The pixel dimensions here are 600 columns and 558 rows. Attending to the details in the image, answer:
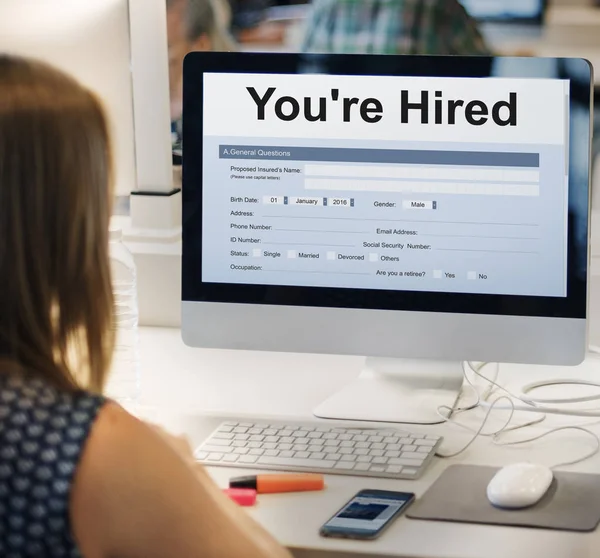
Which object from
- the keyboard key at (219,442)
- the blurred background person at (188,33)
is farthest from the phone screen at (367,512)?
the blurred background person at (188,33)

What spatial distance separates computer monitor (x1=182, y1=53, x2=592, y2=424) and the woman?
47cm

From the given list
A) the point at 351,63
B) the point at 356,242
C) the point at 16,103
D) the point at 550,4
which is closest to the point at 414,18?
the point at 550,4

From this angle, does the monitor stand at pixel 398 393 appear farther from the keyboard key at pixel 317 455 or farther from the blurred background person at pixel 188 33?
the blurred background person at pixel 188 33

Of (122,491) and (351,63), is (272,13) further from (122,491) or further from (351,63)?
(122,491)

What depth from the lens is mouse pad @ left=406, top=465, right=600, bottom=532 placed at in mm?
1063

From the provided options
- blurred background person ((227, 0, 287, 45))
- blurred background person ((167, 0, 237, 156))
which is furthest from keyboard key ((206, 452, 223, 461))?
blurred background person ((227, 0, 287, 45))

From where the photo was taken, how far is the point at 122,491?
83cm

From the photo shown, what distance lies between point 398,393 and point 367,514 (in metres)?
0.40

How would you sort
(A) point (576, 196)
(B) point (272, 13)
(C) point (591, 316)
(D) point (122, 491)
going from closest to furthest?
(D) point (122, 491) < (A) point (576, 196) < (C) point (591, 316) < (B) point (272, 13)

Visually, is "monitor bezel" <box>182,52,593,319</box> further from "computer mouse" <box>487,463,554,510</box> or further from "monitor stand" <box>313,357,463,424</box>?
"computer mouse" <box>487,463,554,510</box>

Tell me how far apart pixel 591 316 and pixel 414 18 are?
557 millimetres

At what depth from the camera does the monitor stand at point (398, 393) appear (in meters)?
1.40

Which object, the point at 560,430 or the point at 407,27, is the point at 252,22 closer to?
the point at 407,27

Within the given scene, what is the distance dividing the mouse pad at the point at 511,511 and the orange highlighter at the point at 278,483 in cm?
11
